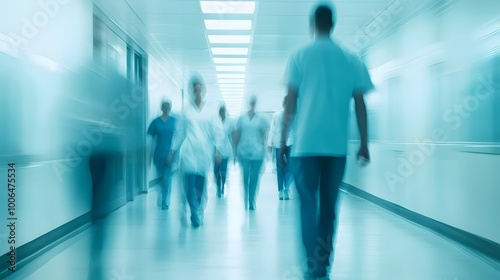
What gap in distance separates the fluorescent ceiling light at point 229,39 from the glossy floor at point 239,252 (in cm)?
340

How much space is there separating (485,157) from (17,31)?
4115 millimetres

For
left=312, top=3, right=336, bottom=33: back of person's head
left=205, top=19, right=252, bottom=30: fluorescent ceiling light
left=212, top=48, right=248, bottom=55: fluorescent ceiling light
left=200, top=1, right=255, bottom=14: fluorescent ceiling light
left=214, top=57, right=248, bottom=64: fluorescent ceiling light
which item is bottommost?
left=312, top=3, right=336, bottom=33: back of person's head

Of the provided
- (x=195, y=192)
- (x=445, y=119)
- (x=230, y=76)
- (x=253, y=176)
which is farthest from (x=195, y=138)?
(x=230, y=76)

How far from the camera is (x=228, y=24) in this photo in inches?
290

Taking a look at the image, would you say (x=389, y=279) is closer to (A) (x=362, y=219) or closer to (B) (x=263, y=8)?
(A) (x=362, y=219)

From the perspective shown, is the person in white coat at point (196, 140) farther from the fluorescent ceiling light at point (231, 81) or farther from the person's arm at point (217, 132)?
the fluorescent ceiling light at point (231, 81)

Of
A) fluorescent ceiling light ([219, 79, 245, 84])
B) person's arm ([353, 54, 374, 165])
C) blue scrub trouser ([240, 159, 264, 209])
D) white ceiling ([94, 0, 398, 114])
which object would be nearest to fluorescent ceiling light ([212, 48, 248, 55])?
white ceiling ([94, 0, 398, 114])

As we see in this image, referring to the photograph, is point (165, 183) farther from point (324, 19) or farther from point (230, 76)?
point (230, 76)

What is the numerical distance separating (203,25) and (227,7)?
45.4 inches

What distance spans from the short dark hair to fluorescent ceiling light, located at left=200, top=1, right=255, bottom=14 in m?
3.34

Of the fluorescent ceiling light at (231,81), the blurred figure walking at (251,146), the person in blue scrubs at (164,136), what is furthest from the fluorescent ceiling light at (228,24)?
the fluorescent ceiling light at (231,81)

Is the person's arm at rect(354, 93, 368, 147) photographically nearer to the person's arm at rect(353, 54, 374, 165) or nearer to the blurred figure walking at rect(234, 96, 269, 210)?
the person's arm at rect(353, 54, 374, 165)

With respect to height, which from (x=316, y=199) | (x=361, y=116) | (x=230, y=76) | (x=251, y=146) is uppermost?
(x=230, y=76)

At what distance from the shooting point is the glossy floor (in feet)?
11.1
